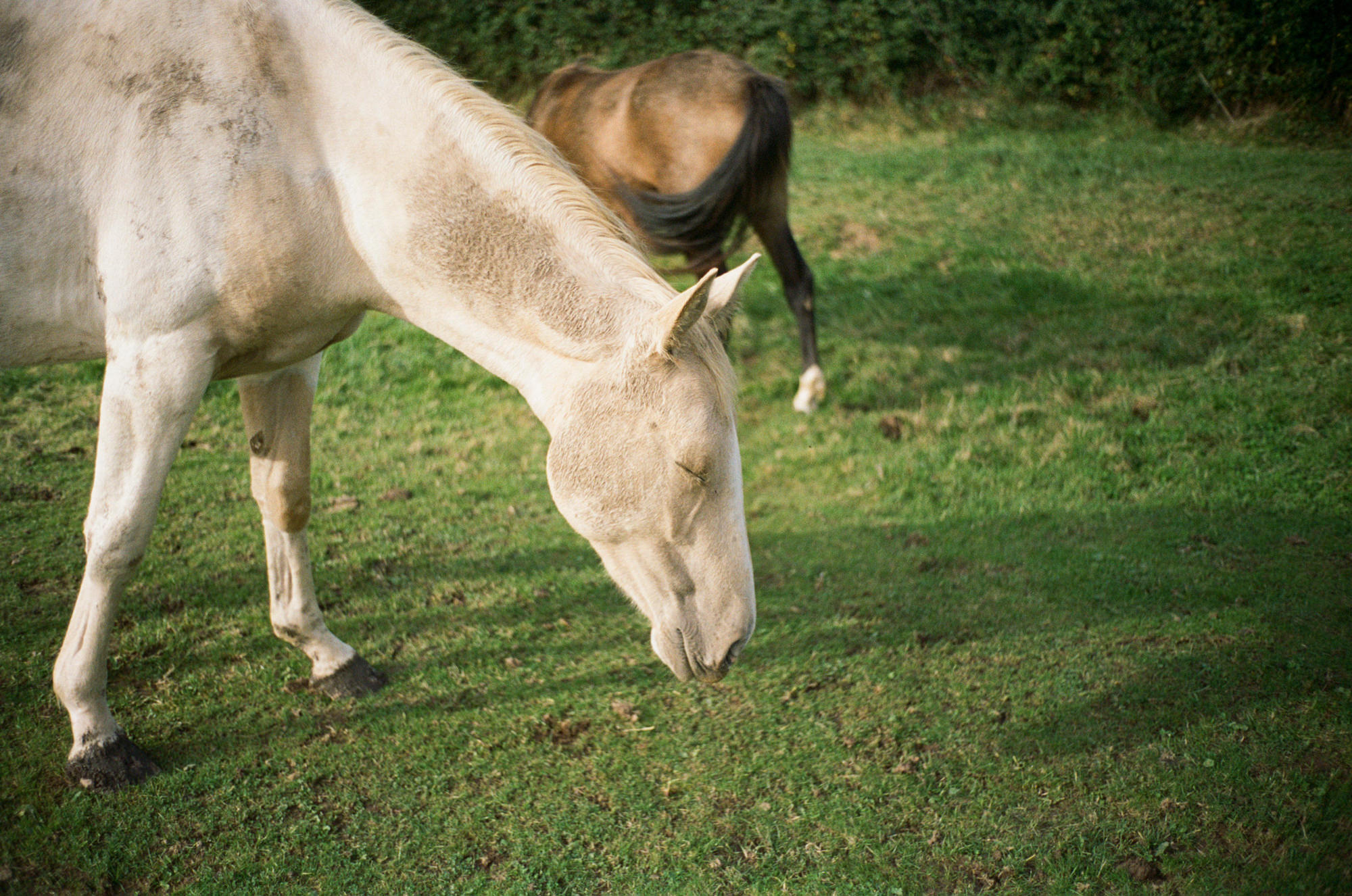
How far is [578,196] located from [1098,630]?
275 cm

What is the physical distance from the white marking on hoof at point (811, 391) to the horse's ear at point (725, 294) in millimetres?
3672

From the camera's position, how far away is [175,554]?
4.24 metres

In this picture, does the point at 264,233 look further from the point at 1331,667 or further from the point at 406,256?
the point at 1331,667

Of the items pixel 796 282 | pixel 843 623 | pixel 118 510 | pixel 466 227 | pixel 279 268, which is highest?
pixel 466 227

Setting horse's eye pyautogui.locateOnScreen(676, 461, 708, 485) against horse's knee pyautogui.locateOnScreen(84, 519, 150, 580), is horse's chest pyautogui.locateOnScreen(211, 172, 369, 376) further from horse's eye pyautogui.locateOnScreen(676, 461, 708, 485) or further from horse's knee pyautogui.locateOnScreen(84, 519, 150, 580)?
horse's eye pyautogui.locateOnScreen(676, 461, 708, 485)

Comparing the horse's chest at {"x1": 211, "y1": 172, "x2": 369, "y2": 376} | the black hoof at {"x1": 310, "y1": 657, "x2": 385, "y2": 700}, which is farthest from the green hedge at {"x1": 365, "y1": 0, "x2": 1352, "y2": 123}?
the black hoof at {"x1": 310, "y1": 657, "x2": 385, "y2": 700}

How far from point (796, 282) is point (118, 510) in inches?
178

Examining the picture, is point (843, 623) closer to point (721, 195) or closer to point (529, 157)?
point (529, 157)

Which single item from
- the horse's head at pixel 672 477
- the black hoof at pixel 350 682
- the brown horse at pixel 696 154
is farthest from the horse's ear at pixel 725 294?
the brown horse at pixel 696 154

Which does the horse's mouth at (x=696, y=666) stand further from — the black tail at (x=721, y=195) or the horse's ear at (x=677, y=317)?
the black tail at (x=721, y=195)

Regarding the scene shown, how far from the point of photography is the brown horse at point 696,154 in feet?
17.8

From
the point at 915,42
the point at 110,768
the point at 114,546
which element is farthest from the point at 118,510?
the point at 915,42

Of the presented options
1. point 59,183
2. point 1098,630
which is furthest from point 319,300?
point 1098,630

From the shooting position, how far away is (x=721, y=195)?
5410 mm
